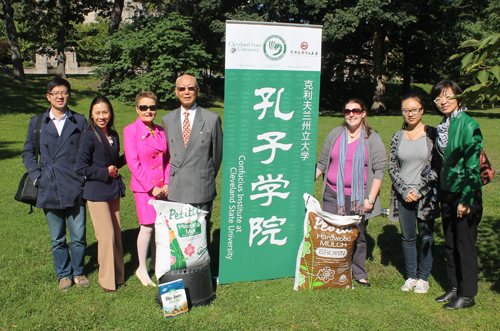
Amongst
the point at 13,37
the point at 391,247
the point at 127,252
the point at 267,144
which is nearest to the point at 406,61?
the point at 13,37

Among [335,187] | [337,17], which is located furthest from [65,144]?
[337,17]

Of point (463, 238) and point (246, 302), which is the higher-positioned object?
point (463, 238)

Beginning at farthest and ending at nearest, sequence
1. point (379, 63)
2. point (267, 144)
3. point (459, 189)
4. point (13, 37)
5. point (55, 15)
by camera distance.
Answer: point (379, 63)
point (55, 15)
point (13, 37)
point (267, 144)
point (459, 189)

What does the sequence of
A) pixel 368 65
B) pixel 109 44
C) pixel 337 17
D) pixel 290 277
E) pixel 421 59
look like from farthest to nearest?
pixel 368 65 → pixel 421 59 → pixel 109 44 → pixel 337 17 → pixel 290 277

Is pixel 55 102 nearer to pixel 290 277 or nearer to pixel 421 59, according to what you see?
pixel 290 277

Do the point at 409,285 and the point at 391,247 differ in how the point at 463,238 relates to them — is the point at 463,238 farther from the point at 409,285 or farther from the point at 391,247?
the point at 391,247

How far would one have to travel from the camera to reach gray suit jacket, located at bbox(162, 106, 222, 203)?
362 centimetres

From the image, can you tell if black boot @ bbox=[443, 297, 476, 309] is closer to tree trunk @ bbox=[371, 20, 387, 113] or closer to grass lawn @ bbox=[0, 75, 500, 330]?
grass lawn @ bbox=[0, 75, 500, 330]

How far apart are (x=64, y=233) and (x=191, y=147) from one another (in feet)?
5.06

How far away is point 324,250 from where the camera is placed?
388 cm

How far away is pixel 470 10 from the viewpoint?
79.5 feet

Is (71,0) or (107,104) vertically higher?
(71,0)

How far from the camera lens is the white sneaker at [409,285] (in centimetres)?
402

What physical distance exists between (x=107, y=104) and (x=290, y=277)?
2.59 m
